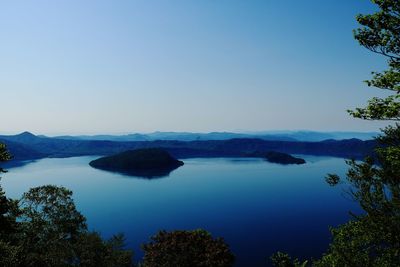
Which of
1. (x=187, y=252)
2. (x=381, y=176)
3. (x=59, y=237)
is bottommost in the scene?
(x=187, y=252)

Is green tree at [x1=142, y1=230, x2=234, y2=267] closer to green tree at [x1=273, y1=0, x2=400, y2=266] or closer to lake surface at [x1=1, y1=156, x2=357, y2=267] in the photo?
green tree at [x1=273, y1=0, x2=400, y2=266]

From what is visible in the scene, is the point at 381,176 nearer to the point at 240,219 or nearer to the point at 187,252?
the point at 187,252

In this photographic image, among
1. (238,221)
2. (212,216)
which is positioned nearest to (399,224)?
(238,221)

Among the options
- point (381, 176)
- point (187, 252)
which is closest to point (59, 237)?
point (187, 252)

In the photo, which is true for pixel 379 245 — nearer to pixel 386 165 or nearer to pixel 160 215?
pixel 386 165

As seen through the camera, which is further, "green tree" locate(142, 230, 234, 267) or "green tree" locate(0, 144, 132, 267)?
"green tree" locate(142, 230, 234, 267)

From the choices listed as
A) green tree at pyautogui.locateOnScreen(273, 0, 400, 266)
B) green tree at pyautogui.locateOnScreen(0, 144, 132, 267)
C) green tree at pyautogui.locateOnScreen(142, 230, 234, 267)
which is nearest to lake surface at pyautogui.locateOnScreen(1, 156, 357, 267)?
green tree at pyautogui.locateOnScreen(142, 230, 234, 267)

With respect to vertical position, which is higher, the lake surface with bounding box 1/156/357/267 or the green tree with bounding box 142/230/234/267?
the green tree with bounding box 142/230/234/267

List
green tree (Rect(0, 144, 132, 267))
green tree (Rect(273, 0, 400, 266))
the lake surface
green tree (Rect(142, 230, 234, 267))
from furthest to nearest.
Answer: the lake surface
green tree (Rect(142, 230, 234, 267))
green tree (Rect(0, 144, 132, 267))
green tree (Rect(273, 0, 400, 266))
